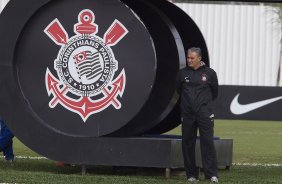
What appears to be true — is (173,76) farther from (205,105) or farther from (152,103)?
(205,105)

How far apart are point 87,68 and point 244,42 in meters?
27.8

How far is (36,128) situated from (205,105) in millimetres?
2553

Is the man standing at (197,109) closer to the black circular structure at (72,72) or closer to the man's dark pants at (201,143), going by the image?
the man's dark pants at (201,143)

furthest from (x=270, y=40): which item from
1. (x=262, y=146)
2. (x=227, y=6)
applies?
(x=262, y=146)

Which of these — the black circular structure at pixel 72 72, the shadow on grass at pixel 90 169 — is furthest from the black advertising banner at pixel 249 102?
the black circular structure at pixel 72 72

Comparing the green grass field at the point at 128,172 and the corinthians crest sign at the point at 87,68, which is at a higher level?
the corinthians crest sign at the point at 87,68

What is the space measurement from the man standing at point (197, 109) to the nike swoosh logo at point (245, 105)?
53.6 ft

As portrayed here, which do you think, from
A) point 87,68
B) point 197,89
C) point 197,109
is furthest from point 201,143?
point 87,68

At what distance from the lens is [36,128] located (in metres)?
14.1

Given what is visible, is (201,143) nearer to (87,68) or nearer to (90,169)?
(87,68)

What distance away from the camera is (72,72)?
45.9 ft

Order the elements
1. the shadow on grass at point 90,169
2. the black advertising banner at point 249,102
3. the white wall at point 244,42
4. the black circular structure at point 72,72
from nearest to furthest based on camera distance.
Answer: the black circular structure at point 72,72 → the shadow on grass at point 90,169 → the black advertising banner at point 249,102 → the white wall at point 244,42

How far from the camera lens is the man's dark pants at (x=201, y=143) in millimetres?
13250

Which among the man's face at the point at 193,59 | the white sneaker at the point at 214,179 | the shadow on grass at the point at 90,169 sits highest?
the man's face at the point at 193,59
